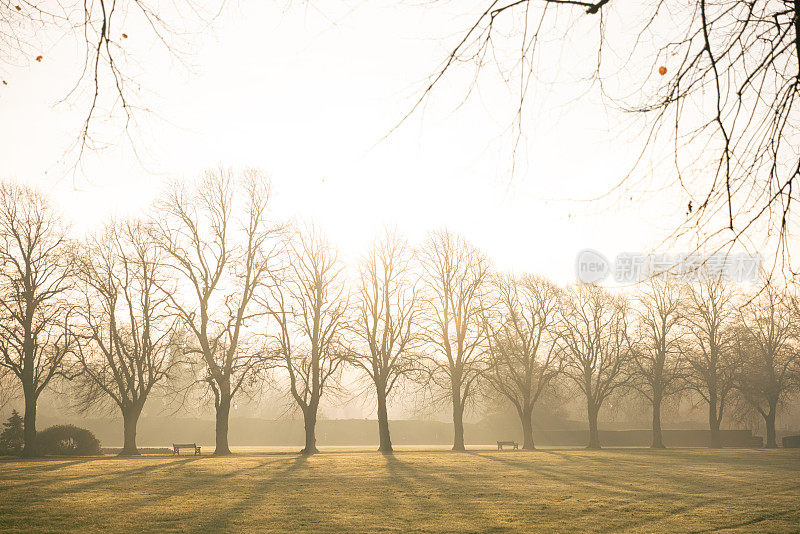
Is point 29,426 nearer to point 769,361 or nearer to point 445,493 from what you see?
point 445,493

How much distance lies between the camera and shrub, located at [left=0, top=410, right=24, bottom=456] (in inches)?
1110

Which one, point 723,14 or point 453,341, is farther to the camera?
point 453,341

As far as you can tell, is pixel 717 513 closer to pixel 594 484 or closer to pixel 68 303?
pixel 594 484

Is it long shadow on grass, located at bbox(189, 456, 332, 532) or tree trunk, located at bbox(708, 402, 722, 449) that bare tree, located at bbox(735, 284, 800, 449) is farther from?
long shadow on grass, located at bbox(189, 456, 332, 532)

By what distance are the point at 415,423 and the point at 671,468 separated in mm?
45927

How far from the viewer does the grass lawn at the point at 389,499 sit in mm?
10547

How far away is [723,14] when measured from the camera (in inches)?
163

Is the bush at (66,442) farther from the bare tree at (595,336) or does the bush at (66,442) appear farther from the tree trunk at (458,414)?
the bare tree at (595,336)

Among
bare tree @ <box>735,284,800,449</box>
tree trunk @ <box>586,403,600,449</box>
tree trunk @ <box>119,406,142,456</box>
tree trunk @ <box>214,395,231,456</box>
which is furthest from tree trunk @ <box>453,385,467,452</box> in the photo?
bare tree @ <box>735,284,800,449</box>

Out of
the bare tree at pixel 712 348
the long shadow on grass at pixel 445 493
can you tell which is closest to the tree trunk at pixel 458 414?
the long shadow on grass at pixel 445 493

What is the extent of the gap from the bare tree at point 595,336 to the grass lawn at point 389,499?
19519 mm

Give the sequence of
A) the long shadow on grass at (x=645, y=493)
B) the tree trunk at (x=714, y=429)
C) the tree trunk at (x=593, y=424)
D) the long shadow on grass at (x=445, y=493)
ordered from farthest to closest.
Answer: the tree trunk at (x=593, y=424), the tree trunk at (x=714, y=429), the long shadow on grass at (x=445, y=493), the long shadow on grass at (x=645, y=493)

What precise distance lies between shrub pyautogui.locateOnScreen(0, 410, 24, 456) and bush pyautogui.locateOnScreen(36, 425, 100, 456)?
2.60 feet

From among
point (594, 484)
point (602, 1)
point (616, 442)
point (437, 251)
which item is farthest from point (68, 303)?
point (616, 442)
